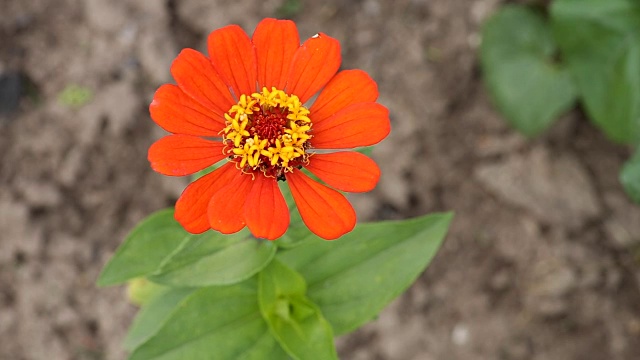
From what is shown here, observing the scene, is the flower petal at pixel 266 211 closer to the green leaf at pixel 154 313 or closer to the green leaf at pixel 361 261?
the green leaf at pixel 361 261

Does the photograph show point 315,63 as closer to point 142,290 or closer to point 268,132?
point 268,132

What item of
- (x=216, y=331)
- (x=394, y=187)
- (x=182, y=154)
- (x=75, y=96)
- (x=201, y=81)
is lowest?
(x=394, y=187)

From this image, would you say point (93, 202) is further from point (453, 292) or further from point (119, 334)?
point (453, 292)

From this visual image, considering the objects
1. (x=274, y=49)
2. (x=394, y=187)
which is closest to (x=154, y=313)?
(x=274, y=49)

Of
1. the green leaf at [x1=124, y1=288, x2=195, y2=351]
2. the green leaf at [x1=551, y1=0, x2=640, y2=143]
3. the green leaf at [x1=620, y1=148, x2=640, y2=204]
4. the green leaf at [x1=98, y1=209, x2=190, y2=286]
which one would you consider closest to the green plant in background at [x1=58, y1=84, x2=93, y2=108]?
the green leaf at [x1=124, y1=288, x2=195, y2=351]

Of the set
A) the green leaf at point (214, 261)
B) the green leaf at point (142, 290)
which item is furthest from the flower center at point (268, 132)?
the green leaf at point (142, 290)

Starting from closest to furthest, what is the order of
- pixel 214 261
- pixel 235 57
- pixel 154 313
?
pixel 235 57 → pixel 214 261 → pixel 154 313
